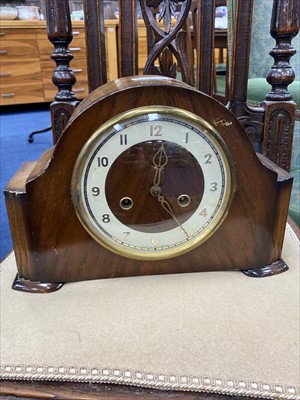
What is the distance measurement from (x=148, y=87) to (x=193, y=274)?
0.28 metres

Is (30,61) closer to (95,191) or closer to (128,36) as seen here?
(128,36)

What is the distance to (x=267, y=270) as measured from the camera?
1.86 feet

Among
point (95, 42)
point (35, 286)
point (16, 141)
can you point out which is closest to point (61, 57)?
point (95, 42)

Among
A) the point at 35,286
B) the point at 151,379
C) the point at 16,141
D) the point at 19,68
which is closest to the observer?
the point at 151,379

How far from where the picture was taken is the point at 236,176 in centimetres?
51

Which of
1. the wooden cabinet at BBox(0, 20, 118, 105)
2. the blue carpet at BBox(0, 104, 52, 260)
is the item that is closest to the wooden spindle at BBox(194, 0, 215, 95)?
the blue carpet at BBox(0, 104, 52, 260)

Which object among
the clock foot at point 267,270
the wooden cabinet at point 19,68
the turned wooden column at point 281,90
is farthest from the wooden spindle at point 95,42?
the wooden cabinet at point 19,68

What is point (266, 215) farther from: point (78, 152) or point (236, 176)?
point (78, 152)

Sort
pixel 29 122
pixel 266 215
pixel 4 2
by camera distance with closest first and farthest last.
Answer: pixel 266 215 → pixel 29 122 → pixel 4 2

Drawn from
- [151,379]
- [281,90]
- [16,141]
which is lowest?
[16,141]

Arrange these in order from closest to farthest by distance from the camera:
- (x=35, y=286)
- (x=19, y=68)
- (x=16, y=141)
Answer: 1. (x=35, y=286)
2. (x=16, y=141)
3. (x=19, y=68)

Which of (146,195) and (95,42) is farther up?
(95,42)

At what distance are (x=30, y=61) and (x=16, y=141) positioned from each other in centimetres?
97

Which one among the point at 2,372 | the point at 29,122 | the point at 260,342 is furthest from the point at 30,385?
the point at 29,122
